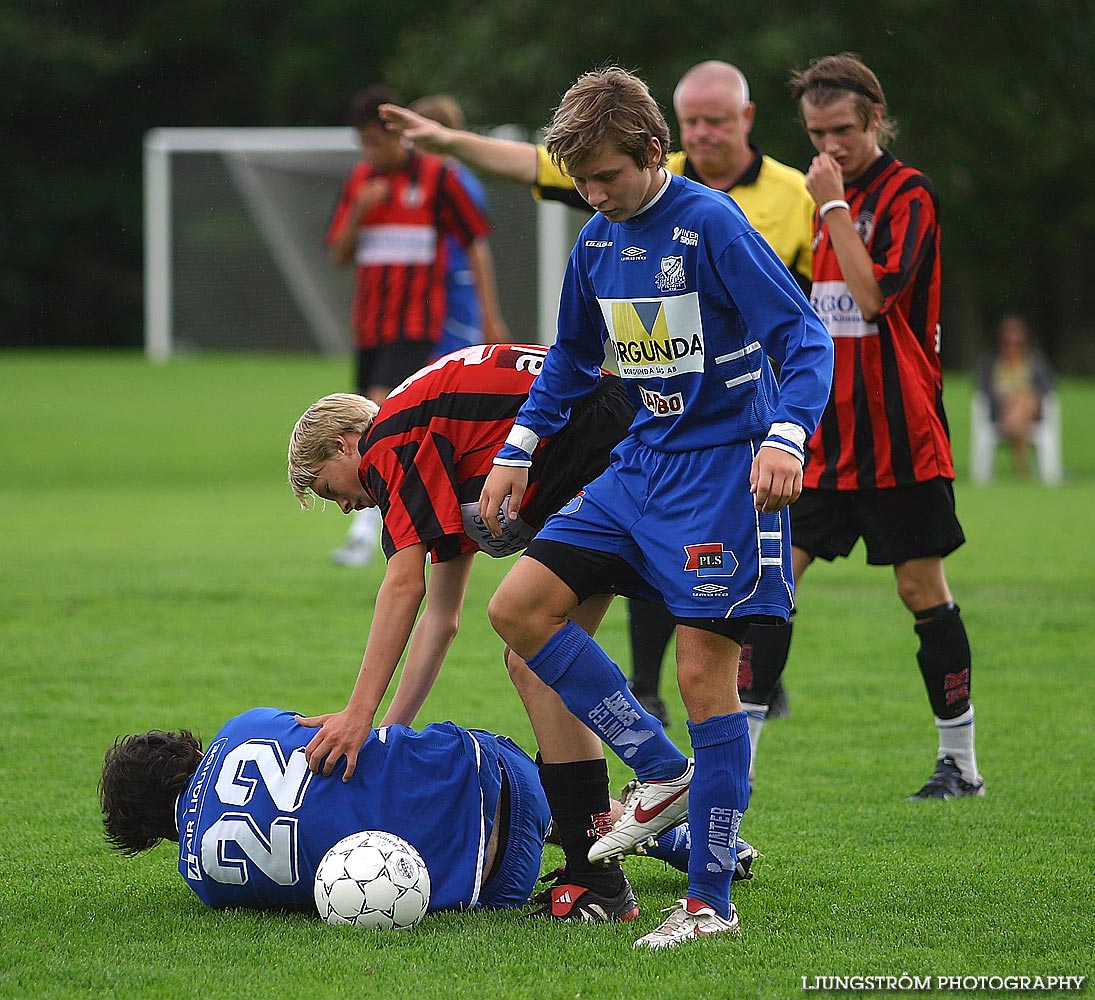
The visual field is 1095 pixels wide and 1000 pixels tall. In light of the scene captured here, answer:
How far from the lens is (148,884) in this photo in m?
3.89

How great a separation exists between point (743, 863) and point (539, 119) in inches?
801

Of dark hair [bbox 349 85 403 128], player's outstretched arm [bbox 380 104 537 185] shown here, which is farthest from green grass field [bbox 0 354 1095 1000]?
dark hair [bbox 349 85 403 128]

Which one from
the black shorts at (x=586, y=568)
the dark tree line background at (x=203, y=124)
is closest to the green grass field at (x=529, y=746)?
the black shorts at (x=586, y=568)

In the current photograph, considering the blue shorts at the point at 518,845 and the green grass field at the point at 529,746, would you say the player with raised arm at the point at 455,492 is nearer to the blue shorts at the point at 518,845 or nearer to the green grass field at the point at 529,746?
the blue shorts at the point at 518,845

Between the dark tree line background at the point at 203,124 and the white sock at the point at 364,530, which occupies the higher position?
the dark tree line background at the point at 203,124

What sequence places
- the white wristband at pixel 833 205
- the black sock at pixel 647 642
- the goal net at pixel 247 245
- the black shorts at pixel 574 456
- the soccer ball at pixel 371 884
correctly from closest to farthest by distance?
the soccer ball at pixel 371 884
the black shorts at pixel 574 456
the white wristband at pixel 833 205
the black sock at pixel 647 642
the goal net at pixel 247 245

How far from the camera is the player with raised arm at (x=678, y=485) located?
11.0 ft

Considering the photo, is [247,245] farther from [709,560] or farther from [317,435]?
[709,560]

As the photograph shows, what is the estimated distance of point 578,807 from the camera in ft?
12.0

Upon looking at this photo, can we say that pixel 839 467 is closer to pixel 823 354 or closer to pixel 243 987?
pixel 823 354

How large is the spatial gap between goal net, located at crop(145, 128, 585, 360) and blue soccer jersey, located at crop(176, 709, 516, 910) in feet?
63.5

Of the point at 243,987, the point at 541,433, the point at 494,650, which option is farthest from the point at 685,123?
the point at 243,987

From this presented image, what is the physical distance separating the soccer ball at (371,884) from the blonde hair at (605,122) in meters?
1.57

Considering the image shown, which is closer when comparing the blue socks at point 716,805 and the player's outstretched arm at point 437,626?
the blue socks at point 716,805
